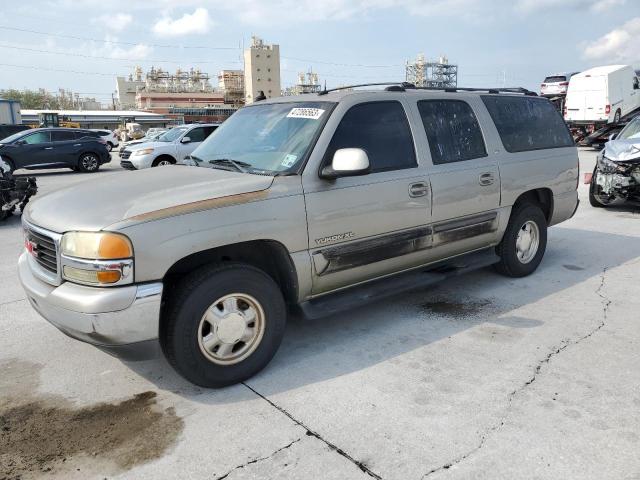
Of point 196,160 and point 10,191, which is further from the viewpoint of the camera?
point 10,191

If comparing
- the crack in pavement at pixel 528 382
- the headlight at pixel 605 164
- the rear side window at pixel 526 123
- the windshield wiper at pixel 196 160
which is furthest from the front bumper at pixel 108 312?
the headlight at pixel 605 164

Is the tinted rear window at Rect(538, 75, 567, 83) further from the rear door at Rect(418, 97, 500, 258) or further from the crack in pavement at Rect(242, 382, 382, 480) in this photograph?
the crack in pavement at Rect(242, 382, 382, 480)

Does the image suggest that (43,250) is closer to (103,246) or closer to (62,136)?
(103,246)

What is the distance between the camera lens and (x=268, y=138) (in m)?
3.93

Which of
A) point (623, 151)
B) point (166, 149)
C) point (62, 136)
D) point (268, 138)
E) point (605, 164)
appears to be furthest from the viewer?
point (62, 136)

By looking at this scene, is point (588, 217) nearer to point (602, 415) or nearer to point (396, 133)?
point (396, 133)

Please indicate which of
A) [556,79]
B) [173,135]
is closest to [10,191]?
[173,135]

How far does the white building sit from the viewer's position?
136 metres

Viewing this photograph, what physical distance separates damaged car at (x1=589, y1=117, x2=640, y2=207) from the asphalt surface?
4.55 meters

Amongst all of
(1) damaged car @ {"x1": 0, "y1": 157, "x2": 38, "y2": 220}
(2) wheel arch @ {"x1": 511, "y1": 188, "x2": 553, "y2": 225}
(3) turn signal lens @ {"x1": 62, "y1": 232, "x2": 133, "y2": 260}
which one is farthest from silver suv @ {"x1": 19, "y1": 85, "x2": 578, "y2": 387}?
(1) damaged car @ {"x1": 0, "y1": 157, "x2": 38, "y2": 220}

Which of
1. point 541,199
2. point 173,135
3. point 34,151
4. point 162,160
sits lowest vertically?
point 541,199

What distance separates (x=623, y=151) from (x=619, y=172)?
0.34m

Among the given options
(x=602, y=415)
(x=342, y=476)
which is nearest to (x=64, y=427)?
(x=342, y=476)

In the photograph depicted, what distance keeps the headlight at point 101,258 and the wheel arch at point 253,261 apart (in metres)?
0.28
